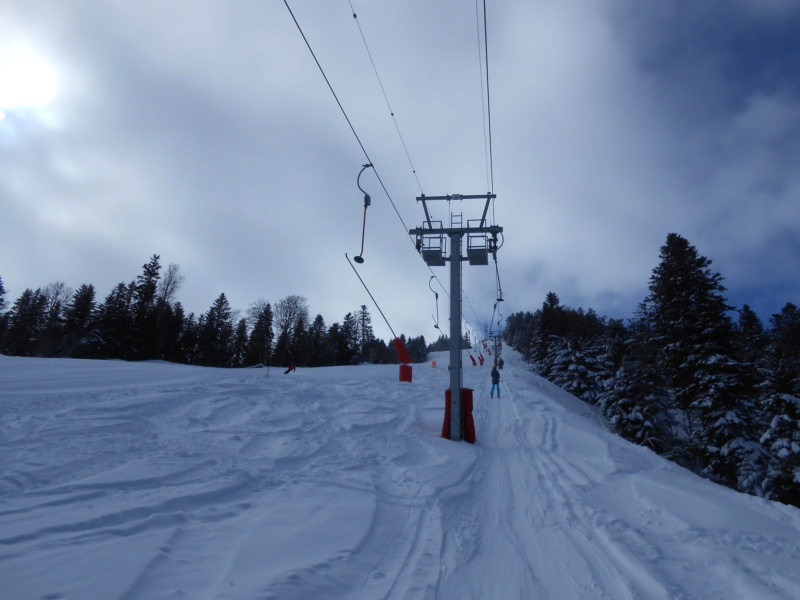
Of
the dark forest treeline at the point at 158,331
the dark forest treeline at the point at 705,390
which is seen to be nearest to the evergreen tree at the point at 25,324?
the dark forest treeline at the point at 158,331

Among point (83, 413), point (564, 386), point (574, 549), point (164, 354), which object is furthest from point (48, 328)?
point (574, 549)

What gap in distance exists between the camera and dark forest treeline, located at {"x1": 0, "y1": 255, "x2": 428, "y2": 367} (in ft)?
149

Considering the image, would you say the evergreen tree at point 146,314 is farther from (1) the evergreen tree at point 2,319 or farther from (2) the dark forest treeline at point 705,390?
(2) the dark forest treeline at point 705,390

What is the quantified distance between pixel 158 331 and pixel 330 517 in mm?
56150

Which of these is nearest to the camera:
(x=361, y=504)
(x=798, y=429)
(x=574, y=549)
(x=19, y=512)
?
(x=19, y=512)

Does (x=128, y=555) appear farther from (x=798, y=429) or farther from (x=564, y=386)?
(x=564, y=386)

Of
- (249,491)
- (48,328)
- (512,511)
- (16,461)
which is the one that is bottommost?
(512,511)

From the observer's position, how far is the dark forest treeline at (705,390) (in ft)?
55.5

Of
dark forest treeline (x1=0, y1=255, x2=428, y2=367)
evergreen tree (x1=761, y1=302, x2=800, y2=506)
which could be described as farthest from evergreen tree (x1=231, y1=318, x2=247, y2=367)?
evergreen tree (x1=761, y1=302, x2=800, y2=506)

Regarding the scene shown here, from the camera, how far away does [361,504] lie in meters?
5.22

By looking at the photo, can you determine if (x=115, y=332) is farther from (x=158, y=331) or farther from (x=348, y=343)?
(x=348, y=343)

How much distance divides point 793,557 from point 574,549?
2.19 meters

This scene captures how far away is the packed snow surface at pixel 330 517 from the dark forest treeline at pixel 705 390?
13348mm

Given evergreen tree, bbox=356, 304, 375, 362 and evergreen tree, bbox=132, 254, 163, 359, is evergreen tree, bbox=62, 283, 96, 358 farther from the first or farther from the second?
evergreen tree, bbox=356, 304, 375, 362
